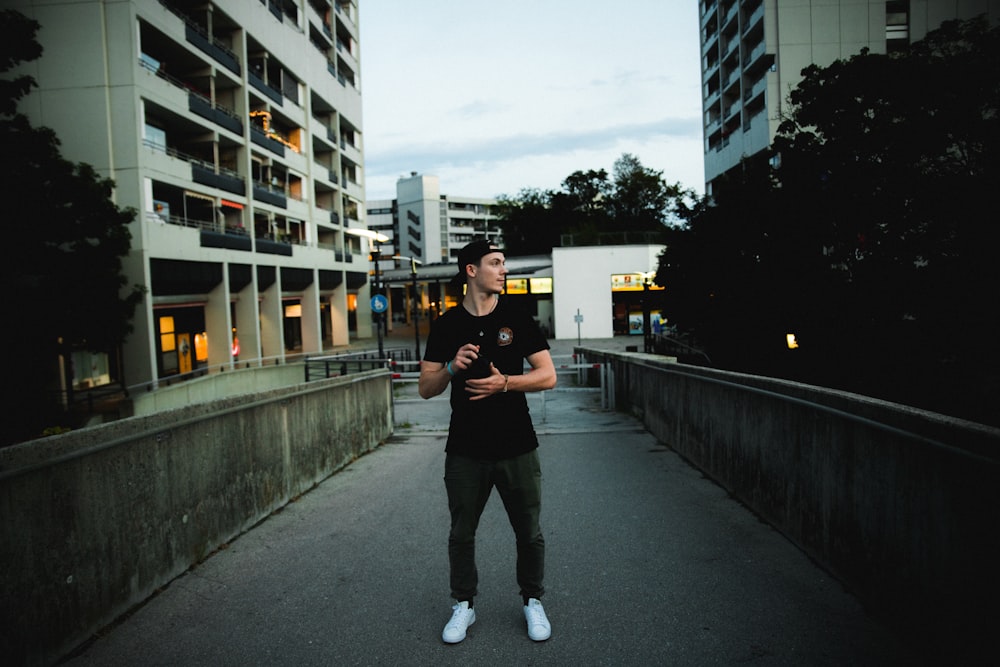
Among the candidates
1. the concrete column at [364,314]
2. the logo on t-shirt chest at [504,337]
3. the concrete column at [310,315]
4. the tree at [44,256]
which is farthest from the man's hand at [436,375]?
the concrete column at [364,314]

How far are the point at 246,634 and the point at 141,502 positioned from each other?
3.55 feet

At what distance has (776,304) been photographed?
48.2 feet

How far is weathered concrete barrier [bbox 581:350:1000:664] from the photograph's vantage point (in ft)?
8.56

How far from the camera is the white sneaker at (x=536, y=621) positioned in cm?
304

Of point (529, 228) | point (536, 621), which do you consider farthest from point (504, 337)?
point (529, 228)

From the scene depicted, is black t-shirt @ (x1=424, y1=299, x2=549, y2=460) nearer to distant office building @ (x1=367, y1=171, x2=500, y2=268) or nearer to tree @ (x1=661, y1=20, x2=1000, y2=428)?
tree @ (x1=661, y1=20, x2=1000, y2=428)

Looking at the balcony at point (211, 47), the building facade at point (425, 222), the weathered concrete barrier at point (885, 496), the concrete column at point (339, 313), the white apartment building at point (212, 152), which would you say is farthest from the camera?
the building facade at point (425, 222)

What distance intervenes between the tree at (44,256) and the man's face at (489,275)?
50.9 feet

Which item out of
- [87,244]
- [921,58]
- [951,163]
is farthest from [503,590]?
[87,244]

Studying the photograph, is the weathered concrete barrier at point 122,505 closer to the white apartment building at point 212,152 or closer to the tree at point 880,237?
the tree at point 880,237

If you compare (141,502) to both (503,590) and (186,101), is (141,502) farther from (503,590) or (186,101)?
(186,101)

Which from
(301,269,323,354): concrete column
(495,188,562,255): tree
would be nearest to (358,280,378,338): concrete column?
(301,269,323,354): concrete column

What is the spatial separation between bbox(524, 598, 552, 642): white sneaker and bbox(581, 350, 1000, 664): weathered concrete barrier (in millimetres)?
1642

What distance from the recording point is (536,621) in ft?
10.2
